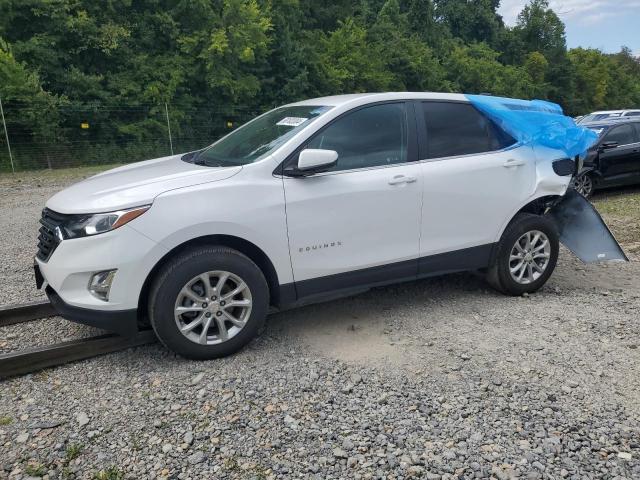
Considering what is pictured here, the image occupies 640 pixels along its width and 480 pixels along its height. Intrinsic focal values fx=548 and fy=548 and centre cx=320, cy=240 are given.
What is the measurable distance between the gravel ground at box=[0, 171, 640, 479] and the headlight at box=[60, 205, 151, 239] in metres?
0.98

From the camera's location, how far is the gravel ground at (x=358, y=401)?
9.23ft

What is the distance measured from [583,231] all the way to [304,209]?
3.14 meters

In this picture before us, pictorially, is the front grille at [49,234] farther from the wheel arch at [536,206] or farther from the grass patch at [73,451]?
the wheel arch at [536,206]

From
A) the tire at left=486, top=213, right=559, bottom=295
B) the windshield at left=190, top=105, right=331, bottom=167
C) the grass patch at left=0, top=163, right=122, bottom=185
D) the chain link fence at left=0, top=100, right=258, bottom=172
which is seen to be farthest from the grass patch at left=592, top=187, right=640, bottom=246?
the chain link fence at left=0, top=100, right=258, bottom=172

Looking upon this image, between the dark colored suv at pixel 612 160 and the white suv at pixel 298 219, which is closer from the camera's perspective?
the white suv at pixel 298 219

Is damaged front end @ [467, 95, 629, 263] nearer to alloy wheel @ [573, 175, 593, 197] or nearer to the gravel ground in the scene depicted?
the gravel ground

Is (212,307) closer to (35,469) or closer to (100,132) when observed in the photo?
(35,469)

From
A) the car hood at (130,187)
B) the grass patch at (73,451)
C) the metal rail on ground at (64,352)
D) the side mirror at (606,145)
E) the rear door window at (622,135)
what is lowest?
the grass patch at (73,451)

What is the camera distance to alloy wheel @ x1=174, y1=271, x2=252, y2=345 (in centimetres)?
371

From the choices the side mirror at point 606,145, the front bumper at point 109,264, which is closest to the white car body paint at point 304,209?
the front bumper at point 109,264

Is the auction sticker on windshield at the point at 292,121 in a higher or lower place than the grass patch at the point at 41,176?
higher

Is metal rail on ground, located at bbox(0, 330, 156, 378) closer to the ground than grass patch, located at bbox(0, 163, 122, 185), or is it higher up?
higher up

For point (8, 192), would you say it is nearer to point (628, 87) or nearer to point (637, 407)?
point (637, 407)

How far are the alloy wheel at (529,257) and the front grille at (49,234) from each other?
3774mm
